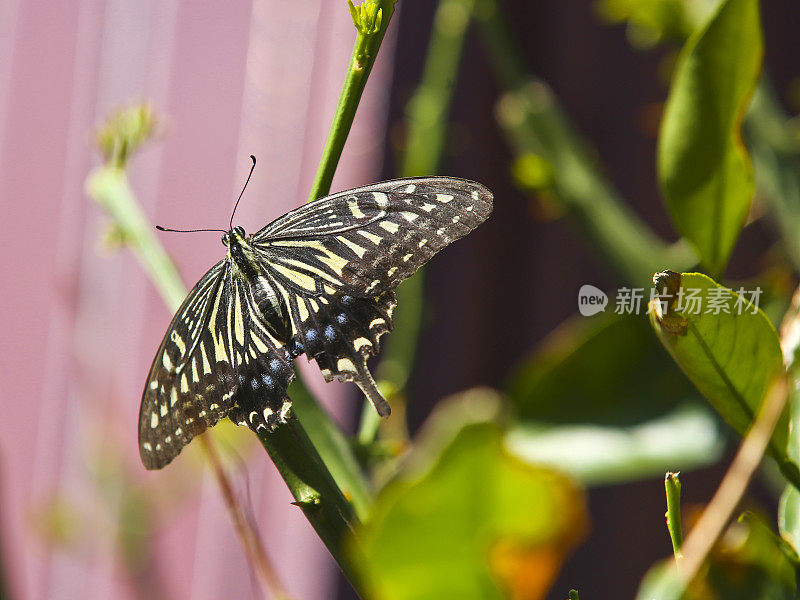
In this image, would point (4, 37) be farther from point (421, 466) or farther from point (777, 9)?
point (421, 466)

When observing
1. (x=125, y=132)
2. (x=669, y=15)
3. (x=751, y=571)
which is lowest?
(x=751, y=571)

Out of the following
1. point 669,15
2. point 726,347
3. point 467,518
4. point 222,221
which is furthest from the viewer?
point 222,221

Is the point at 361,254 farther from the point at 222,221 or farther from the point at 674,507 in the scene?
the point at 222,221

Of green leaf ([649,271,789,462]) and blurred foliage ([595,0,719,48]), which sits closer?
green leaf ([649,271,789,462])

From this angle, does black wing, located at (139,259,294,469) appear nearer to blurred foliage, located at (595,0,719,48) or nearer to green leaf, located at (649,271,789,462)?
green leaf, located at (649,271,789,462)

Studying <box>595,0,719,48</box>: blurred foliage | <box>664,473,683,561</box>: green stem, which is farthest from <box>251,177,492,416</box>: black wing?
<box>595,0,719,48</box>: blurred foliage

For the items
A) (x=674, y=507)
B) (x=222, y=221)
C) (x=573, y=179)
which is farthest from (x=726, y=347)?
(x=222, y=221)

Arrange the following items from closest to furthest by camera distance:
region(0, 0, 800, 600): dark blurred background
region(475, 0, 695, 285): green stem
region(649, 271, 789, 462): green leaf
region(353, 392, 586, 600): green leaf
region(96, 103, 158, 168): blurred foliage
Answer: region(353, 392, 586, 600): green leaf < region(649, 271, 789, 462): green leaf < region(96, 103, 158, 168): blurred foliage < region(475, 0, 695, 285): green stem < region(0, 0, 800, 600): dark blurred background
